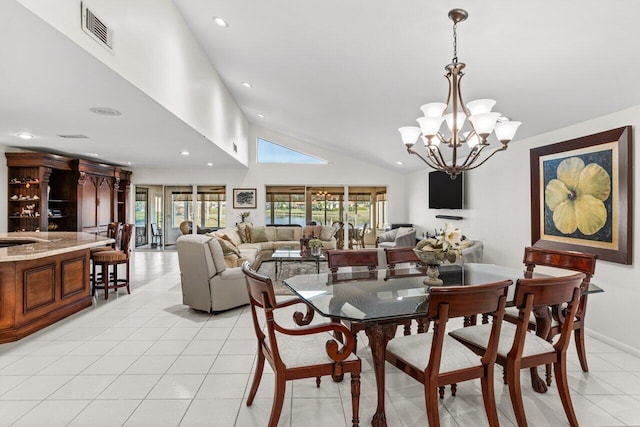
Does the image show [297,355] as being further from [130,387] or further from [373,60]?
[373,60]

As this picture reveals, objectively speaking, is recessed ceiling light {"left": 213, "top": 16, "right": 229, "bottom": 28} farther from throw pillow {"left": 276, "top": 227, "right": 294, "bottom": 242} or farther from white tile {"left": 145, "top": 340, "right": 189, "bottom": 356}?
throw pillow {"left": 276, "top": 227, "right": 294, "bottom": 242}

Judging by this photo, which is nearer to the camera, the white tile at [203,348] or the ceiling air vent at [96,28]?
the ceiling air vent at [96,28]

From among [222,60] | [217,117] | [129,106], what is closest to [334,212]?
[217,117]

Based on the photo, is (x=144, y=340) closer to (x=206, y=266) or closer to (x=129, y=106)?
(x=206, y=266)

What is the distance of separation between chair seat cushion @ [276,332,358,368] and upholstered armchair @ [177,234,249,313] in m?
2.00

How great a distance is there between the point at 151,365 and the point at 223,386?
0.74m

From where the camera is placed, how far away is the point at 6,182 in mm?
5863

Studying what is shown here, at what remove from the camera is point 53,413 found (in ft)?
6.68

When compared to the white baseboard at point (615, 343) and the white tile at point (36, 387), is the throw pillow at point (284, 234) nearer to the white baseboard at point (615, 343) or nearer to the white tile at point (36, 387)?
the white tile at point (36, 387)

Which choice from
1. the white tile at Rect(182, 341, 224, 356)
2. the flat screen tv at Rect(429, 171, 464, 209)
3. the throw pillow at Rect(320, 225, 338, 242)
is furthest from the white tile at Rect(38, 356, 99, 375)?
the throw pillow at Rect(320, 225, 338, 242)

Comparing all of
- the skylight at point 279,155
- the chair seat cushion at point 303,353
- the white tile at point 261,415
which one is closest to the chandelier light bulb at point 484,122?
the chair seat cushion at point 303,353

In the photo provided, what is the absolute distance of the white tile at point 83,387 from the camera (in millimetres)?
2221

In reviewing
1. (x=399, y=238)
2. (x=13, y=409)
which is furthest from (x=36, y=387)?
(x=399, y=238)

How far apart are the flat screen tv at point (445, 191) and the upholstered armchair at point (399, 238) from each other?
91 centimetres
